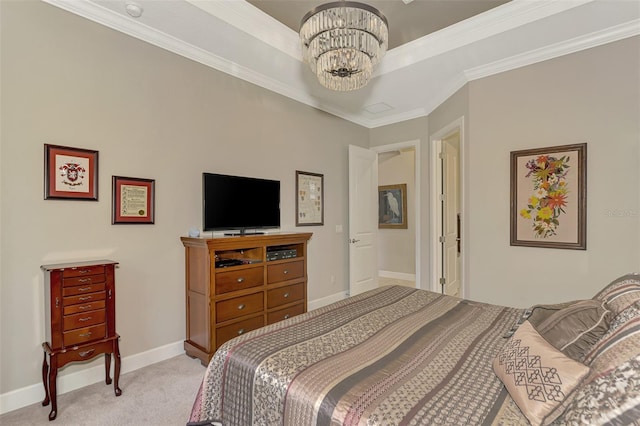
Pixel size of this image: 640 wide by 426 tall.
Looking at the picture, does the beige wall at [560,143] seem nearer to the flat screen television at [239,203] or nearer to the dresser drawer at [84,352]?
the flat screen television at [239,203]

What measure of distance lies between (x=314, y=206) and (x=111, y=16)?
2825 mm

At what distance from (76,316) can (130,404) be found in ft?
2.35

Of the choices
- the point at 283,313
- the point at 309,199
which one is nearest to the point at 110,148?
the point at 283,313

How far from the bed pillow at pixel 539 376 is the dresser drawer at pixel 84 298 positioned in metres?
2.44

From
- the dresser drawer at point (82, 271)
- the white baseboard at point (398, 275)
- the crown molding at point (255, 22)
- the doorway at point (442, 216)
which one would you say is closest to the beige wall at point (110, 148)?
the dresser drawer at point (82, 271)

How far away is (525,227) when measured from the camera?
2.97m

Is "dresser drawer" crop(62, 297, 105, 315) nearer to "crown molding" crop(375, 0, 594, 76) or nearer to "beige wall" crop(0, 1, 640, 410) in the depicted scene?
"beige wall" crop(0, 1, 640, 410)

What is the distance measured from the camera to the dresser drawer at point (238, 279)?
105 inches

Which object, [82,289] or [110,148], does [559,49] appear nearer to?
[110,148]

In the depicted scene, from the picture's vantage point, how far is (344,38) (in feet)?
6.35

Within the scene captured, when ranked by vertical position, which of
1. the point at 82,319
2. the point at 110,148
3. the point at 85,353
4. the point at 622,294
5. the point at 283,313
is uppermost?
the point at 110,148

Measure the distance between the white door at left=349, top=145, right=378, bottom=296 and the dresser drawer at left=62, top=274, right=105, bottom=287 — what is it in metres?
3.14

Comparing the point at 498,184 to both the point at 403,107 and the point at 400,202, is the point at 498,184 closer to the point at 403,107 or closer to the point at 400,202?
the point at 403,107

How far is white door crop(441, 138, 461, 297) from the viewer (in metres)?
4.37
